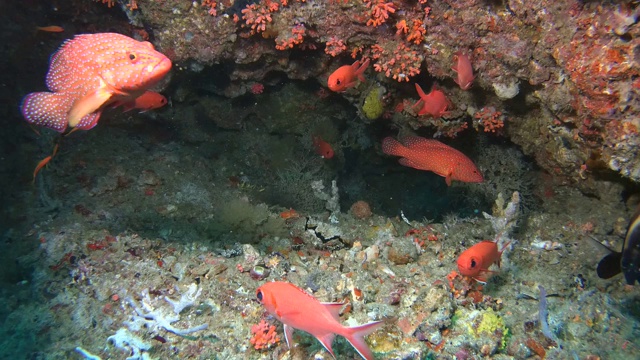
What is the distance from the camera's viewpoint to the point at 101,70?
243 cm

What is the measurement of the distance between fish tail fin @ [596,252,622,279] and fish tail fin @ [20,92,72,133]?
469 cm

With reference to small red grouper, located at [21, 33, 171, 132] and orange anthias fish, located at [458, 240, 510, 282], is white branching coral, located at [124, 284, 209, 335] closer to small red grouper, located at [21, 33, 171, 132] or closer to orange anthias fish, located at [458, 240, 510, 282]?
small red grouper, located at [21, 33, 171, 132]

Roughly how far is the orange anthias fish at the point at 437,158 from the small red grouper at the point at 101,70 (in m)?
3.06

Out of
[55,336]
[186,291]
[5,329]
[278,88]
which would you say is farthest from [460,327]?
[278,88]

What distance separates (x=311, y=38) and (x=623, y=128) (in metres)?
3.57

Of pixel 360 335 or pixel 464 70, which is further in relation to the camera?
pixel 464 70

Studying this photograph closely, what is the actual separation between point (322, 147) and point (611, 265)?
185 inches

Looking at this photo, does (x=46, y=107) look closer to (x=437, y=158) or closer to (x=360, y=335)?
(x=360, y=335)

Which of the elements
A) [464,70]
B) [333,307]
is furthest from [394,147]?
[333,307]

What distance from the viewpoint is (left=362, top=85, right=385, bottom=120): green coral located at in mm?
5422

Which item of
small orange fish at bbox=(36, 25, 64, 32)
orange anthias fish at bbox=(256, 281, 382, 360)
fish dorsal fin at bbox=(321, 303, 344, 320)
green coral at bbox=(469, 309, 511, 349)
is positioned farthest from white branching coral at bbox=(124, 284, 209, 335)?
small orange fish at bbox=(36, 25, 64, 32)

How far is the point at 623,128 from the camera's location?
2.91 metres

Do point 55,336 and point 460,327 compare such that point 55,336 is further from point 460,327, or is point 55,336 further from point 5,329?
point 460,327

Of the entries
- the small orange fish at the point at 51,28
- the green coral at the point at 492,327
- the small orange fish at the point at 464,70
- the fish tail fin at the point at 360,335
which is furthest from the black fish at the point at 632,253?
the small orange fish at the point at 51,28
